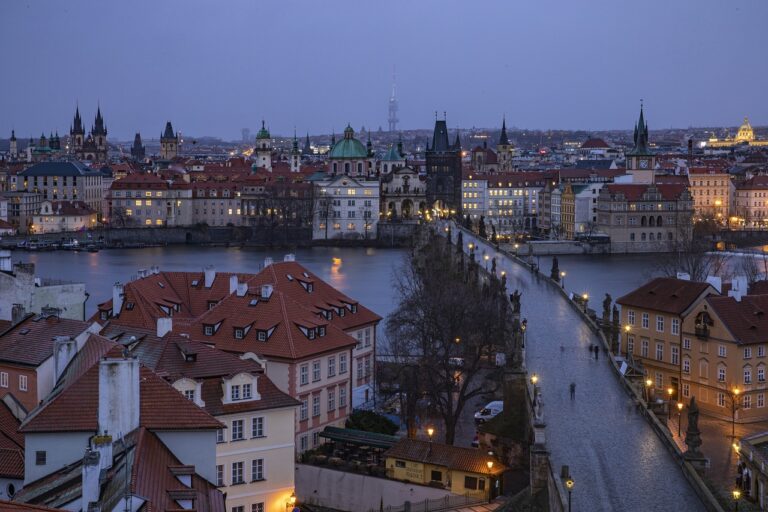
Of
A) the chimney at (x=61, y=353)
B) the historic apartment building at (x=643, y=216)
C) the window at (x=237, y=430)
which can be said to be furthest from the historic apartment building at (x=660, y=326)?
the historic apartment building at (x=643, y=216)

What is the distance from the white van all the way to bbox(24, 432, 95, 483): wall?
25.2ft

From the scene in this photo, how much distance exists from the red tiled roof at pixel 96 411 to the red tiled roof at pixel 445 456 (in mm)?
3867

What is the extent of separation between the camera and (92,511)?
7.40 m

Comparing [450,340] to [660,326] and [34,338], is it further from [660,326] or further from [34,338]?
[34,338]

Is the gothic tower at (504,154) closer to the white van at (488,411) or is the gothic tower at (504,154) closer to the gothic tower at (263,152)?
the gothic tower at (263,152)

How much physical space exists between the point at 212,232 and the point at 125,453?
177ft

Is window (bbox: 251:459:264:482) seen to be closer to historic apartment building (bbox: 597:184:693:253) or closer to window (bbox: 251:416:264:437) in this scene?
window (bbox: 251:416:264:437)

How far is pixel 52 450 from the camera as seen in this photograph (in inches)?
384

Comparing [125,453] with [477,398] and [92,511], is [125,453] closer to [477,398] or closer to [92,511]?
[92,511]

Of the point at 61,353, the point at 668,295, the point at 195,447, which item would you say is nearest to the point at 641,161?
the point at 668,295

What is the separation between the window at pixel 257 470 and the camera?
Result: 1222 cm

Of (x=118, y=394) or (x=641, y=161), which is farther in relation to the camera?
(x=641, y=161)

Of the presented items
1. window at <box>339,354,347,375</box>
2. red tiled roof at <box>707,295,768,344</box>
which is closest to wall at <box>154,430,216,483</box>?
window at <box>339,354,347,375</box>

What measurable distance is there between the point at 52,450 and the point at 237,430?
2.78 metres
